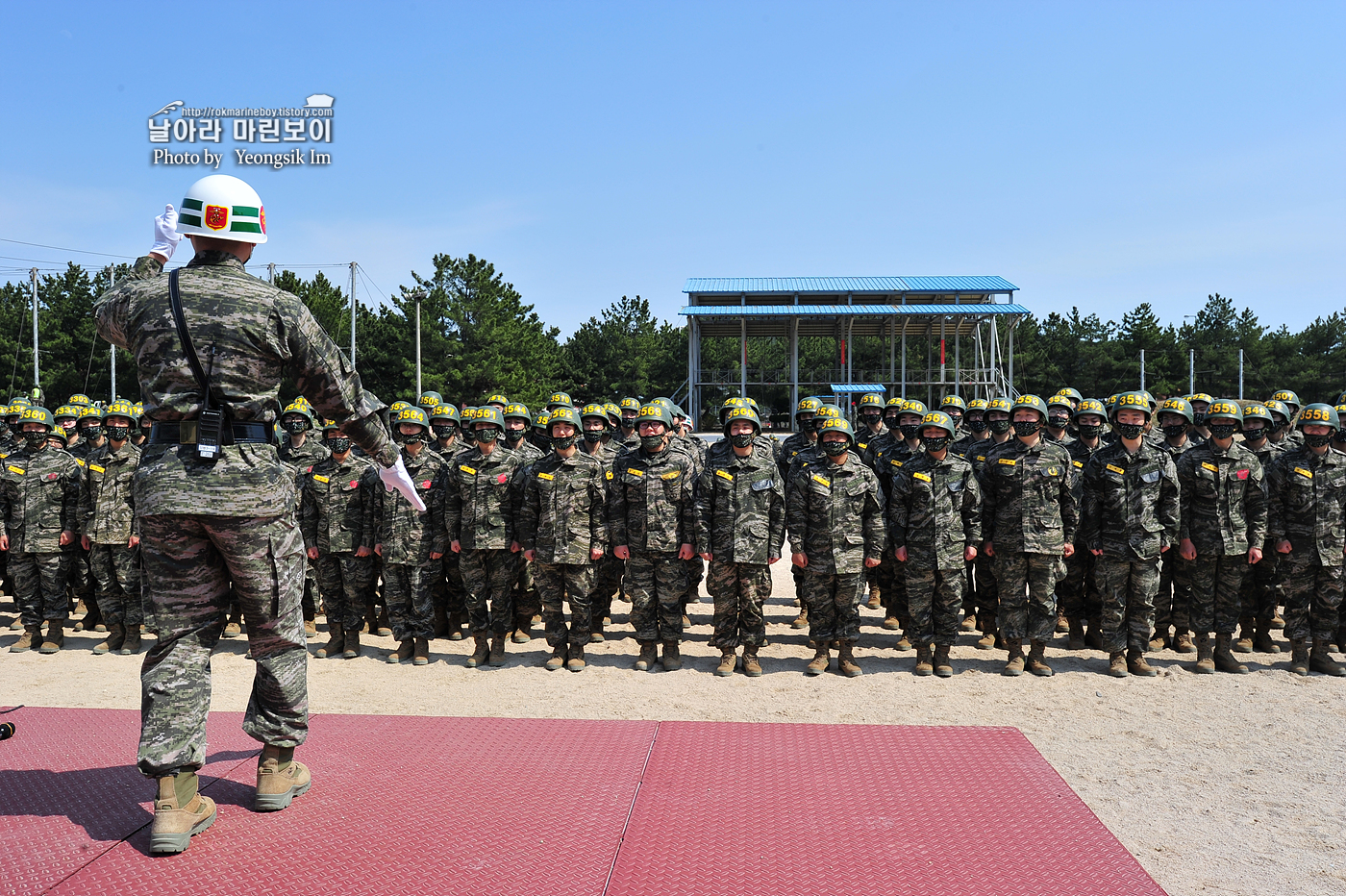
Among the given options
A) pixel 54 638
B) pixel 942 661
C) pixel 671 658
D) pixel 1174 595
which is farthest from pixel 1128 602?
pixel 54 638

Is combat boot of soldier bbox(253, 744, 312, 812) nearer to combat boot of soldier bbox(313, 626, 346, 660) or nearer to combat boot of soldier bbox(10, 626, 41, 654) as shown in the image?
combat boot of soldier bbox(313, 626, 346, 660)

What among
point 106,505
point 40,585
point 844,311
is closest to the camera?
point 106,505

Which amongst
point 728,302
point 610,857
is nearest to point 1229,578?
point 610,857

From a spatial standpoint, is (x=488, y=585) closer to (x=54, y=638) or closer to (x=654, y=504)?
(x=654, y=504)

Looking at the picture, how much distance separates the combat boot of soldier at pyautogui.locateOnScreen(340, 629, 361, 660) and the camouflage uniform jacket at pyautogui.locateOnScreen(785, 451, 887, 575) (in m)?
3.95

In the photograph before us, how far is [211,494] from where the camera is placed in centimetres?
323

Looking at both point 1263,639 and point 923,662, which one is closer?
point 923,662

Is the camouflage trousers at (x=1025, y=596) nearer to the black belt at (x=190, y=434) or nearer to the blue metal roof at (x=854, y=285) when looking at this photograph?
the black belt at (x=190, y=434)

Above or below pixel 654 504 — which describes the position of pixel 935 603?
below

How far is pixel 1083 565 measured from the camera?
7.93 m

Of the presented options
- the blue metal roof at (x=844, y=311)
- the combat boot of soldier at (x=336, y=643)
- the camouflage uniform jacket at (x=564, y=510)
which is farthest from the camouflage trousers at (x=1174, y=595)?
the blue metal roof at (x=844, y=311)

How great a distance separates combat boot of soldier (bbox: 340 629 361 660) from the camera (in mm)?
7609

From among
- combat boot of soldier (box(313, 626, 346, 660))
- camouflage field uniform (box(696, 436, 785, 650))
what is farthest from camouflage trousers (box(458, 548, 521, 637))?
camouflage field uniform (box(696, 436, 785, 650))

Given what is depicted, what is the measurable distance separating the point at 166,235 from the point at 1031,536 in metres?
6.20
